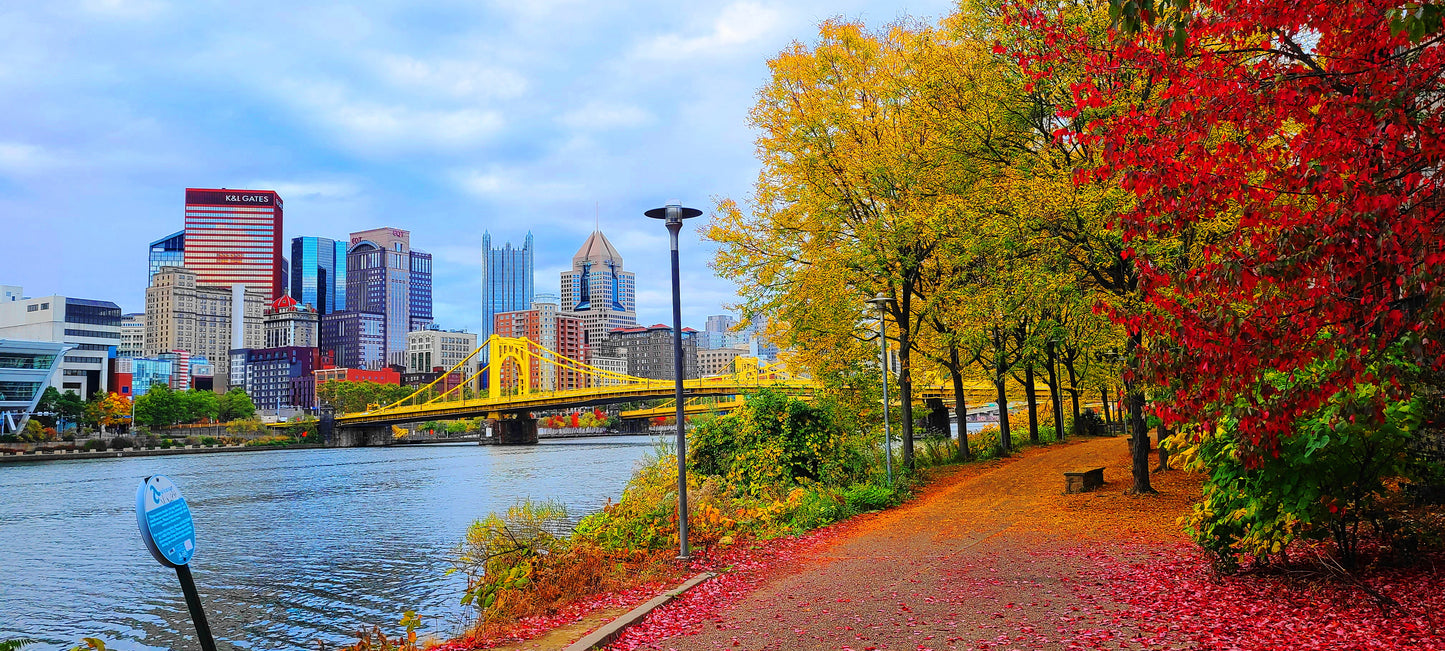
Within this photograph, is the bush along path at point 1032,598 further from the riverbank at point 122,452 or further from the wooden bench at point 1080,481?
the riverbank at point 122,452

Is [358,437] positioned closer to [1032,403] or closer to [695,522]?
[1032,403]

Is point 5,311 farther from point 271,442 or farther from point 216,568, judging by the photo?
point 216,568

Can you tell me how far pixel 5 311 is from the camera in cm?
13462

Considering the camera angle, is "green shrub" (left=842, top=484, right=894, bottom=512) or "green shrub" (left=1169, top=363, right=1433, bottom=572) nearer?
"green shrub" (left=1169, top=363, right=1433, bottom=572)

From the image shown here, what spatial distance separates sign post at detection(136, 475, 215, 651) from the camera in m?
5.12

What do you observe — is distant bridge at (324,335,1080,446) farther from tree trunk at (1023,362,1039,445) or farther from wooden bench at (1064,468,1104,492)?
wooden bench at (1064,468,1104,492)

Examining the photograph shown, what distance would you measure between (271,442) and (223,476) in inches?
2359

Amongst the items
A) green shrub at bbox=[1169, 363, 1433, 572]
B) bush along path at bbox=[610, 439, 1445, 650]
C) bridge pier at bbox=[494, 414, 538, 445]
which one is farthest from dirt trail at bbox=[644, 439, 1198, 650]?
bridge pier at bbox=[494, 414, 538, 445]

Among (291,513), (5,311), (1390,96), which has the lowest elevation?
(291,513)

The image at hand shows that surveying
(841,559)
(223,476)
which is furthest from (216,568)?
(223,476)

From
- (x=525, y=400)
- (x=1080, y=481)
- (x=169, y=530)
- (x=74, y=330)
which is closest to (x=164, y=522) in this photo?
(x=169, y=530)

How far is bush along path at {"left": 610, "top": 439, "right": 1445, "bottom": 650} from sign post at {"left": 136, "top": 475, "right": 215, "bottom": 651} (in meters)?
3.86

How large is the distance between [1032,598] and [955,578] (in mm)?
1359

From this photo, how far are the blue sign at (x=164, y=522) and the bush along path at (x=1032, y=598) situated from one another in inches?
155
